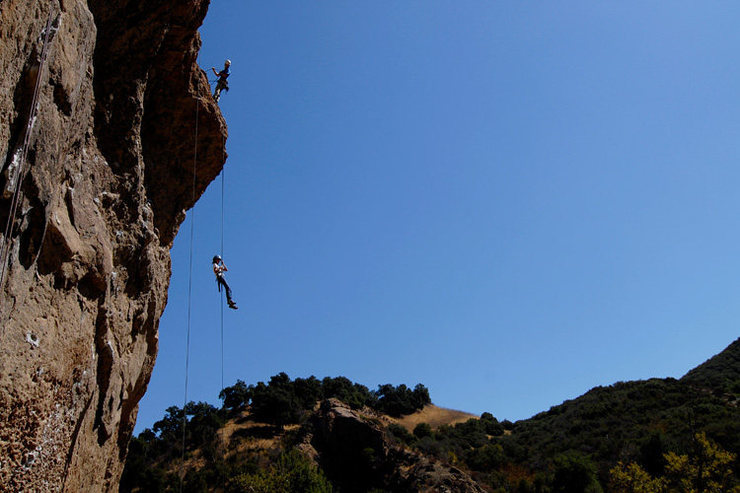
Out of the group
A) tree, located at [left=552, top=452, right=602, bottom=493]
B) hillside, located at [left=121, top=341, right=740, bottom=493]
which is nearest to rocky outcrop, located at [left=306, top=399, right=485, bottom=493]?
hillside, located at [left=121, top=341, right=740, bottom=493]

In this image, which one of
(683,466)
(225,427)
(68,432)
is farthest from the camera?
(225,427)

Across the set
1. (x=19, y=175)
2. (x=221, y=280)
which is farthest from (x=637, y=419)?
(x=19, y=175)

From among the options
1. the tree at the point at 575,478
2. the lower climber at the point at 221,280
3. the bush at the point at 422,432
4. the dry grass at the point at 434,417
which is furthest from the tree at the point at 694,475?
the dry grass at the point at 434,417

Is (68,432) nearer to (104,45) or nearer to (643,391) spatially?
(104,45)

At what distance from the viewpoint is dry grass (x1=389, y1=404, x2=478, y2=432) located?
6262cm

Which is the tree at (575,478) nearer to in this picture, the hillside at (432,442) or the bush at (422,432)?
the hillside at (432,442)

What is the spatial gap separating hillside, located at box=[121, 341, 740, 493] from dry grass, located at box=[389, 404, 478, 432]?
0.80 metres

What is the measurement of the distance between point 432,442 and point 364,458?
1213 cm

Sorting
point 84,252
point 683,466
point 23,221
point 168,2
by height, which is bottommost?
point 683,466

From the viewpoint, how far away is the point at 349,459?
1385 inches

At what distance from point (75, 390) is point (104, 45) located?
6.45 m

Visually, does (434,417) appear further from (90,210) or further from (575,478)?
(90,210)

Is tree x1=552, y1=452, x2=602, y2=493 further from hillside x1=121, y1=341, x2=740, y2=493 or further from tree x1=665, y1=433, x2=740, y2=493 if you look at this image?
tree x1=665, y1=433, x2=740, y2=493

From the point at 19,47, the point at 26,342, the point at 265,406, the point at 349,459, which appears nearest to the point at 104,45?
the point at 19,47
